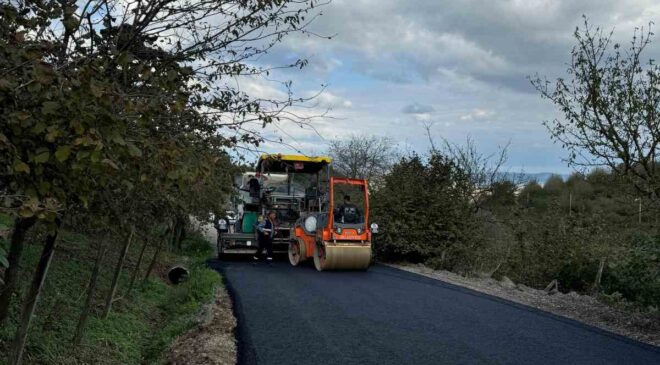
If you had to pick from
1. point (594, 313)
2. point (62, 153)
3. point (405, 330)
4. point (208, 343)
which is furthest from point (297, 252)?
point (62, 153)

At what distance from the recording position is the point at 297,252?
16.3 metres

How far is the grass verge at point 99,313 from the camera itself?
25.0ft

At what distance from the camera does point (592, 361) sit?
6.79 meters

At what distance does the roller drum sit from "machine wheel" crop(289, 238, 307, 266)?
1085 mm

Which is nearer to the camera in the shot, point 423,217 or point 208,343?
point 208,343

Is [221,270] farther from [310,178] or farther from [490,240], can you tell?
[490,240]

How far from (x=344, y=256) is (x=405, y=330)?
20.5ft

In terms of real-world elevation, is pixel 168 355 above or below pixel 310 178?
below

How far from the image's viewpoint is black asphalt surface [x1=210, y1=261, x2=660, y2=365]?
6.89 meters

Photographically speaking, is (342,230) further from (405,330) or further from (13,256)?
(13,256)

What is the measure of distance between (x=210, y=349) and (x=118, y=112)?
174 inches

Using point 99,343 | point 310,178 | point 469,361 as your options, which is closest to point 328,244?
point 310,178

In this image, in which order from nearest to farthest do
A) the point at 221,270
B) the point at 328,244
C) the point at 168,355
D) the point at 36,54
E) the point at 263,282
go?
the point at 36,54 < the point at 168,355 < the point at 263,282 < the point at 328,244 < the point at 221,270

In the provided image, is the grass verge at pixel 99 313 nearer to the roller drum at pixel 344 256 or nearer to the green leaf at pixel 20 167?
the roller drum at pixel 344 256
